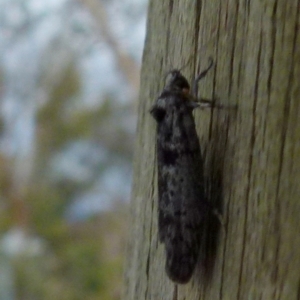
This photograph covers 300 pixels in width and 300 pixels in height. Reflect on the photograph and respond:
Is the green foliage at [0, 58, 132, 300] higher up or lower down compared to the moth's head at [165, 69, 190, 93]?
lower down

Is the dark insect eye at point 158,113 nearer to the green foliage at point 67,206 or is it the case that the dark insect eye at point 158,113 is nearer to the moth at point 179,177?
the moth at point 179,177

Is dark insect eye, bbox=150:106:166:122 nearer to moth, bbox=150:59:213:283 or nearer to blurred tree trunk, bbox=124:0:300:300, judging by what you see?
moth, bbox=150:59:213:283

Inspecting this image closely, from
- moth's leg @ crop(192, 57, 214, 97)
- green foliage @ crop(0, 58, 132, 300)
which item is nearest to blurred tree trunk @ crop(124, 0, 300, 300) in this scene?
moth's leg @ crop(192, 57, 214, 97)

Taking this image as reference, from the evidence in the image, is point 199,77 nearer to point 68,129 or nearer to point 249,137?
point 249,137

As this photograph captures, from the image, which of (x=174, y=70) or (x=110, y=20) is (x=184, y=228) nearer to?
(x=174, y=70)

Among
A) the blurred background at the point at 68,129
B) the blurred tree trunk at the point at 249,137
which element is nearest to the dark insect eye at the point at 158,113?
the blurred tree trunk at the point at 249,137

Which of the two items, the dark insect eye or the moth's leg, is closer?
the moth's leg
